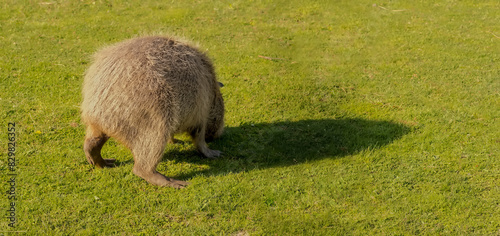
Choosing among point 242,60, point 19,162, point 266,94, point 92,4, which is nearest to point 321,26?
point 242,60

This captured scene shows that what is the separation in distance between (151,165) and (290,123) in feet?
7.75

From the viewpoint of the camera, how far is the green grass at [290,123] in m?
4.23

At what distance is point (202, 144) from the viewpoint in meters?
5.12

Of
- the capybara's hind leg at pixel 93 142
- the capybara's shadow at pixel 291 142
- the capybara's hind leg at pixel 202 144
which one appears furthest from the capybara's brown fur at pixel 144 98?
the capybara's shadow at pixel 291 142

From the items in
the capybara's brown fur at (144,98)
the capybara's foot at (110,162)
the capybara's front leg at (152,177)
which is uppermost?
the capybara's brown fur at (144,98)

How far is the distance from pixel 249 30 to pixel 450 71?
13.1 ft

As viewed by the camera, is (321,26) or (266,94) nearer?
(266,94)

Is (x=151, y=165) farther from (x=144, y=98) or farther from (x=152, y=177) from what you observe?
(x=144, y=98)

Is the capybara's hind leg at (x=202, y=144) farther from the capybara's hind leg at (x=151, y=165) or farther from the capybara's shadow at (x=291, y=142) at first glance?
the capybara's hind leg at (x=151, y=165)

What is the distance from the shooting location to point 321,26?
30.5 feet

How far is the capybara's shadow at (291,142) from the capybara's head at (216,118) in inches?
7.9

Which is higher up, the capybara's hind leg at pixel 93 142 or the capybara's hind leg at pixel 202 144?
the capybara's hind leg at pixel 93 142

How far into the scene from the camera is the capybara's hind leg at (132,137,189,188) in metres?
4.33

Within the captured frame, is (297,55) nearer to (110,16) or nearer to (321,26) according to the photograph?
(321,26)
